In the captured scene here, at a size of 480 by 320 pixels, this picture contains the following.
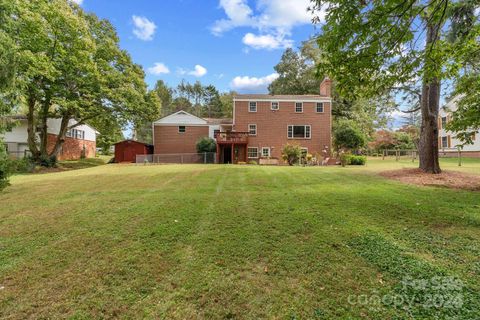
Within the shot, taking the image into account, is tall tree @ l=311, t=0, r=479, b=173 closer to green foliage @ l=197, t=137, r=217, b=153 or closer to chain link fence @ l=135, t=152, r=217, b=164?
chain link fence @ l=135, t=152, r=217, b=164

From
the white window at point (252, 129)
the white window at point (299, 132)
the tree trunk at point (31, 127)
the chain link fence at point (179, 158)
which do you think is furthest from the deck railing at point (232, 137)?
the tree trunk at point (31, 127)

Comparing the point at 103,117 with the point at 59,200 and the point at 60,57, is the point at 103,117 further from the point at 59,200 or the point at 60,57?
the point at 59,200

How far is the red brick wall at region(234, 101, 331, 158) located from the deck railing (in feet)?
5.05

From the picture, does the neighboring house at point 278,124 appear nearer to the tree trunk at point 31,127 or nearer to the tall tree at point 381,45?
the tree trunk at point 31,127

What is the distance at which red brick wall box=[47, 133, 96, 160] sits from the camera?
27456 mm

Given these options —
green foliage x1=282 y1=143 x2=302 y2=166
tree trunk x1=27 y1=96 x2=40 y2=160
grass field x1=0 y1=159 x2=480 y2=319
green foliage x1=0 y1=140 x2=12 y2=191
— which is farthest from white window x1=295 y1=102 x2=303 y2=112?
green foliage x1=0 y1=140 x2=12 y2=191

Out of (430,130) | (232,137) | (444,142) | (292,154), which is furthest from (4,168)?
(444,142)

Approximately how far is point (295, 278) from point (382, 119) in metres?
36.7

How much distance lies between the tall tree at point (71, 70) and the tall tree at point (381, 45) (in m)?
16.4

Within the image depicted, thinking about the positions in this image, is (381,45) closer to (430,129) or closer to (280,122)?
(430,129)

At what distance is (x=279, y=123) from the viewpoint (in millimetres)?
27062

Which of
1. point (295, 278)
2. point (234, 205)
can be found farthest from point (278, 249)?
point (234, 205)

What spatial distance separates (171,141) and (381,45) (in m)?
26.7

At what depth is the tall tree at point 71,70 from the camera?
53.9ft
